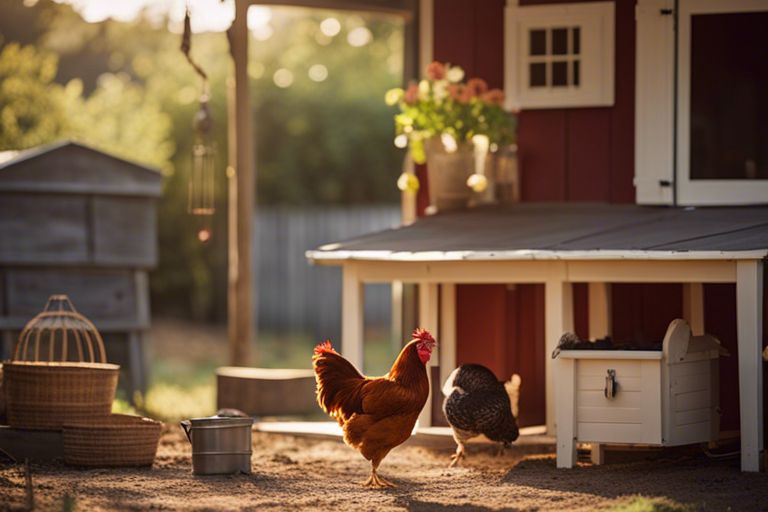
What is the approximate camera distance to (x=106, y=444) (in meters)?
9.76

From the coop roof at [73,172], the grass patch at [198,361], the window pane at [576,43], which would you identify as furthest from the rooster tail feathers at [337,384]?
the coop roof at [73,172]

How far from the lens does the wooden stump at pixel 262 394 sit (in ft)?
42.2

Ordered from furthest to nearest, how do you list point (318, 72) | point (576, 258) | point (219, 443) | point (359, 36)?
point (359, 36) < point (318, 72) < point (576, 258) < point (219, 443)

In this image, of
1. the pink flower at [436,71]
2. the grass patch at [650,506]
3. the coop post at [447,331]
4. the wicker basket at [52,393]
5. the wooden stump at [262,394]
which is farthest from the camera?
the wooden stump at [262,394]

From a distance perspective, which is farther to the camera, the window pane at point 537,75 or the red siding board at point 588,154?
the window pane at point 537,75

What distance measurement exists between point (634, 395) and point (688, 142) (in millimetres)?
3052

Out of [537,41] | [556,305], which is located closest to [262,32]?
[537,41]

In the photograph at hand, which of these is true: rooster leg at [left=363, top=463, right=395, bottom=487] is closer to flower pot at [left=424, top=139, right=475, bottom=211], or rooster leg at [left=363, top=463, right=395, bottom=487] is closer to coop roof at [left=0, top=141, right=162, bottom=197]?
flower pot at [left=424, top=139, right=475, bottom=211]

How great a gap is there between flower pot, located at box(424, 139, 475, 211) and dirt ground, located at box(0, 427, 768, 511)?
7.73 feet

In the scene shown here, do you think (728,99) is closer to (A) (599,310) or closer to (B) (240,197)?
(A) (599,310)

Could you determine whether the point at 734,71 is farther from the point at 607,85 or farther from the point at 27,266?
the point at 27,266

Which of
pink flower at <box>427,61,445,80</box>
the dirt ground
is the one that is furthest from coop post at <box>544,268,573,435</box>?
pink flower at <box>427,61,445,80</box>

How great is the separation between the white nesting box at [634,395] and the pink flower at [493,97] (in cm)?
318

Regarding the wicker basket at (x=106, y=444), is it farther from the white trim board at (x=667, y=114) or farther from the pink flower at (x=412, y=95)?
the white trim board at (x=667, y=114)
